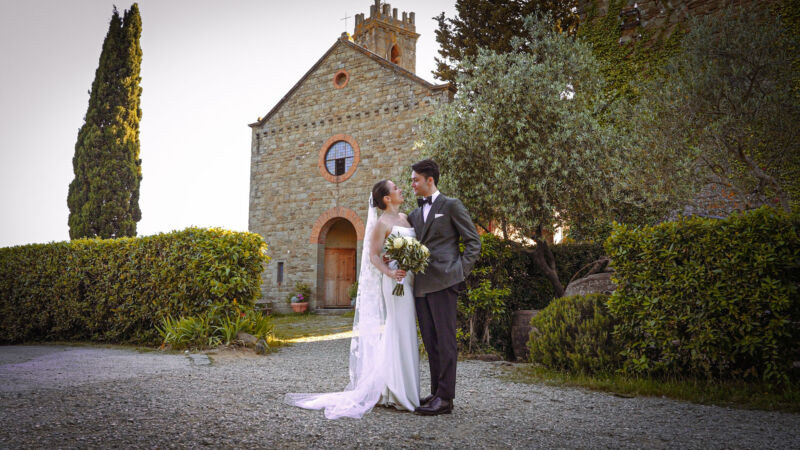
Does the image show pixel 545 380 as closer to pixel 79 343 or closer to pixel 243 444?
pixel 243 444

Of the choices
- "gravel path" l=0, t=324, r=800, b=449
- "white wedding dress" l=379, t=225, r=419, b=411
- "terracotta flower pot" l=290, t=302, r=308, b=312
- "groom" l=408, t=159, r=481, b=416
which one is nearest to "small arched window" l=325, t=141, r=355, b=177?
"terracotta flower pot" l=290, t=302, r=308, b=312

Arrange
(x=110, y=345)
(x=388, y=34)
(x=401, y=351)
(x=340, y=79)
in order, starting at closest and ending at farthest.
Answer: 1. (x=401, y=351)
2. (x=110, y=345)
3. (x=340, y=79)
4. (x=388, y=34)

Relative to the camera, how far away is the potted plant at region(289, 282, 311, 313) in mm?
15617

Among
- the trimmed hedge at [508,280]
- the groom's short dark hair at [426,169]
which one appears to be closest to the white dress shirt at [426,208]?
the groom's short dark hair at [426,169]

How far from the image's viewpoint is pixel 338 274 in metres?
17.4

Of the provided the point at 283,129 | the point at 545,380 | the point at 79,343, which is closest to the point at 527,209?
the point at 545,380

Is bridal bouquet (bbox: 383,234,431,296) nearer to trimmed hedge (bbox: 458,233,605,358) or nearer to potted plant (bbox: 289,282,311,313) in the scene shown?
trimmed hedge (bbox: 458,233,605,358)

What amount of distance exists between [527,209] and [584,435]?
4743 millimetres

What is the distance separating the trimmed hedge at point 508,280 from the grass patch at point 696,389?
1.81 m

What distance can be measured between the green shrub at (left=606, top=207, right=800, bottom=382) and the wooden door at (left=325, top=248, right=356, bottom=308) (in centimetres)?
1301

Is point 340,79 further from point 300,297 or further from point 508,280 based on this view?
point 508,280

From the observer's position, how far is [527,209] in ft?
24.5

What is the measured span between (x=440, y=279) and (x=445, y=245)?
Answer: 35 centimetres

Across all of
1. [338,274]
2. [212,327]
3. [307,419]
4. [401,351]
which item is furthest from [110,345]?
[338,274]
